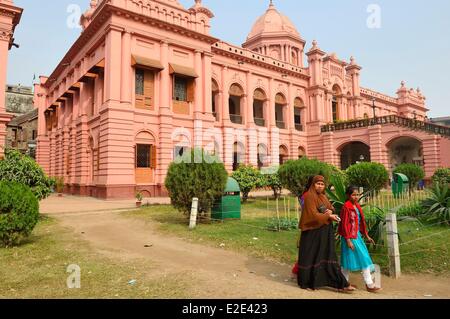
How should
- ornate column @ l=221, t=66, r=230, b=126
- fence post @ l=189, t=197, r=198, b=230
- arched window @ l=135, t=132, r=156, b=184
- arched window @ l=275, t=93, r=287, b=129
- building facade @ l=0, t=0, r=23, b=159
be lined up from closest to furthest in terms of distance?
fence post @ l=189, t=197, r=198, b=230
building facade @ l=0, t=0, r=23, b=159
arched window @ l=135, t=132, r=156, b=184
ornate column @ l=221, t=66, r=230, b=126
arched window @ l=275, t=93, r=287, b=129

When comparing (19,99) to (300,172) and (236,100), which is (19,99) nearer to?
(236,100)

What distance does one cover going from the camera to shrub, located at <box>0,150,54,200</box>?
9.94 metres

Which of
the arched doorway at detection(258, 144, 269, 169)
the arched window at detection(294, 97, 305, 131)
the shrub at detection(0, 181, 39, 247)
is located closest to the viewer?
the shrub at detection(0, 181, 39, 247)

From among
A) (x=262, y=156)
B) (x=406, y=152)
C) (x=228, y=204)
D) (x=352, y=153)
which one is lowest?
(x=228, y=204)

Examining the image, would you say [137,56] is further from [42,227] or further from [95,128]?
[42,227]

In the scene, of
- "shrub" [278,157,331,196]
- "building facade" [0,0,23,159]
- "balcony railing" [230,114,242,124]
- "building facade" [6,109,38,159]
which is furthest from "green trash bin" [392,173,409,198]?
"building facade" [6,109,38,159]

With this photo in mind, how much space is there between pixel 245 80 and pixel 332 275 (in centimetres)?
2392

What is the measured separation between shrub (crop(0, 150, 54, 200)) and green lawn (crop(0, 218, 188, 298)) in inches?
146

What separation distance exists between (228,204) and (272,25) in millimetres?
31260

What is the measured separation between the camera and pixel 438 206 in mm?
9398

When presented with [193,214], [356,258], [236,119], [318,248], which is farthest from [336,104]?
[318,248]

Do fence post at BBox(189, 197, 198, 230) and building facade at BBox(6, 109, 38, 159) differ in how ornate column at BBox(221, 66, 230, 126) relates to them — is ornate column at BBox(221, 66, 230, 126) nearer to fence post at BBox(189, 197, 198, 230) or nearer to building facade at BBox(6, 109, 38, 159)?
fence post at BBox(189, 197, 198, 230)

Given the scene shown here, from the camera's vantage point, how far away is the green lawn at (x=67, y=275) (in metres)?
Answer: 4.01
